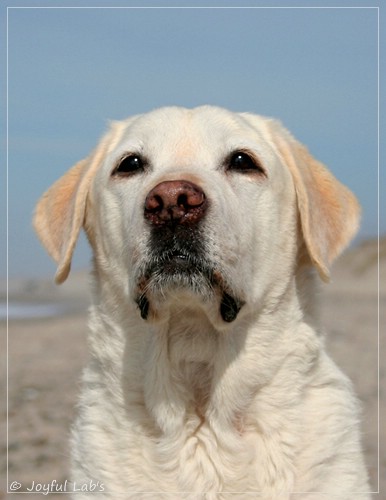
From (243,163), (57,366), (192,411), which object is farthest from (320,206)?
(57,366)

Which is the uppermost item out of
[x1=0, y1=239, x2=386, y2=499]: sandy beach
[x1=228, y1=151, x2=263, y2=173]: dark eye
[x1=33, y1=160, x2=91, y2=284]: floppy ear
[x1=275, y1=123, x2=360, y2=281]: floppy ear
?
[x1=228, y1=151, x2=263, y2=173]: dark eye

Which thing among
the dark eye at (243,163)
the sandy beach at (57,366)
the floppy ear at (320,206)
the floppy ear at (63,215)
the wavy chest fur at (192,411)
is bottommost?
the sandy beach at (57,366)

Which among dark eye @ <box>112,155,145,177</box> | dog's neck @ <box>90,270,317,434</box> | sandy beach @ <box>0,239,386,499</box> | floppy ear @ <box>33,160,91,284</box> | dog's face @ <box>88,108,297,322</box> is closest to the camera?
dog's face @ <box>88,108,297,322</box>

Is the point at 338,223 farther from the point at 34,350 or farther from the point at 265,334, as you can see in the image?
the point at 34,350

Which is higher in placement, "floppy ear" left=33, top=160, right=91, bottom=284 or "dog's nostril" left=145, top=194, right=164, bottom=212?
"dog's nostril" left=145, top=194, right=164, bottom=212

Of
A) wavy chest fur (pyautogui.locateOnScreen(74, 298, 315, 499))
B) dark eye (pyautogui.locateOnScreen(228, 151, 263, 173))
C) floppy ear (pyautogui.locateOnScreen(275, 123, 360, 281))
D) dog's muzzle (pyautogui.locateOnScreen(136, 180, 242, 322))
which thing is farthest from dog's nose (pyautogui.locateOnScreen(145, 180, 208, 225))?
floppy ear (pyautogui.locateOnScreen(275, 123, 360, 281))

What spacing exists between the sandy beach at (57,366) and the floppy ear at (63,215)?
0.24 metres

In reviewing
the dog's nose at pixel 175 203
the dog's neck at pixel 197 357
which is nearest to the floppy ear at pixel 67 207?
the dog's neck at pixel 197 357

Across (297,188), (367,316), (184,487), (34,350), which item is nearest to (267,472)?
(184,487)

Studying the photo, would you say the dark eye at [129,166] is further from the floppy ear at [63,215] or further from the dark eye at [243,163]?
the dark eye at [243,163]

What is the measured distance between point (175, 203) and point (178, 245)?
0.82 ft

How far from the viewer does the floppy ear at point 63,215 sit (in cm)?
581

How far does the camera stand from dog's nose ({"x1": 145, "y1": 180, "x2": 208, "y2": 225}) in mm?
4871

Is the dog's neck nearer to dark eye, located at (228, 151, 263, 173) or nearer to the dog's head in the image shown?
the dog's head
